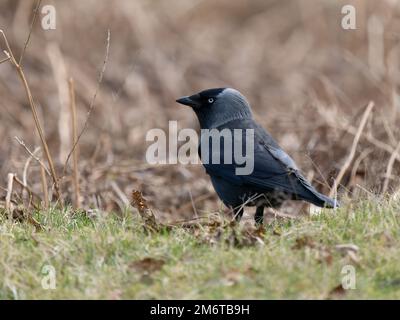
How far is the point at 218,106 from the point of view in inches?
283

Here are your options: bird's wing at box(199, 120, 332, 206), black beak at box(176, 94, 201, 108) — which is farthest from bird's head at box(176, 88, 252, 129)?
bird's wing at box(199, 120, 332, 206)

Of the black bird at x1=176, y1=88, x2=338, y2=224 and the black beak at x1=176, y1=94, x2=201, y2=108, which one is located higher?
the black beak at x1=176, y1=94, x2=201, y2=108

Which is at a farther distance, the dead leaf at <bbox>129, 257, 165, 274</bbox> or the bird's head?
the bird's head

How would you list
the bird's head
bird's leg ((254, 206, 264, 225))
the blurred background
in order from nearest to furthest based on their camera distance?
bird's leg ((254, 206, 264, 225))
the bird's head
the blurred background

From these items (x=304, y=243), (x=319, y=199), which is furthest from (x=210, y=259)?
(x=319, y=199)

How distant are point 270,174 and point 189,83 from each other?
26.2ft

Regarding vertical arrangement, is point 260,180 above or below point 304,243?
above

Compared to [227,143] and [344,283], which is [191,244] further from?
[227,143]

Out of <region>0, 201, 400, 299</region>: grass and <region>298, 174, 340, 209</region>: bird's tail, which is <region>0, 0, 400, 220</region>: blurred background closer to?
<region>298, 174, 340, 209</region>: bird's tail

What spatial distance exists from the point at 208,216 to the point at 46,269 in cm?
133

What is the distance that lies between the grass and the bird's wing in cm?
64

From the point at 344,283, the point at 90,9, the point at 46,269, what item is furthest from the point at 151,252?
A: the point at 90,9

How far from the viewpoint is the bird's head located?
7.12 metres

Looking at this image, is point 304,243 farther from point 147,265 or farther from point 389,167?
point 389,167
